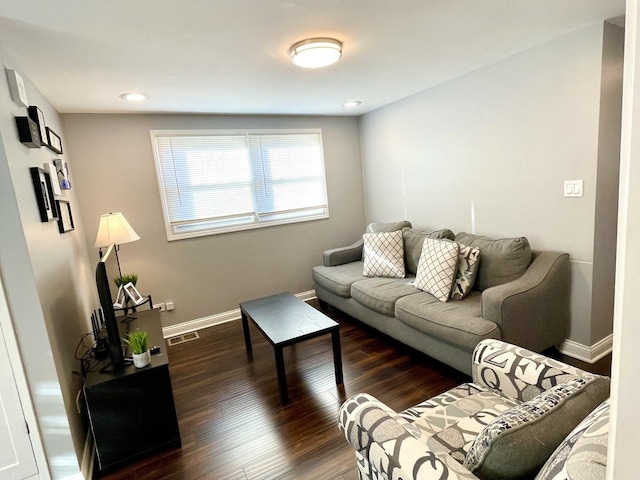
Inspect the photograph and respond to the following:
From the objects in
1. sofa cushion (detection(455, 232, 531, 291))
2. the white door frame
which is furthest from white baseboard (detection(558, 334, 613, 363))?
the white door frame

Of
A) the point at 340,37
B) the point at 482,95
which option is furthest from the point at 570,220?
the point at 340,37

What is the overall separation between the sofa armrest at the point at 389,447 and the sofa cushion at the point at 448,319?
110cm

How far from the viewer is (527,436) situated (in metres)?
0.90

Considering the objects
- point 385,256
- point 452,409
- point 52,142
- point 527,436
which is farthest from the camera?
point 385,256

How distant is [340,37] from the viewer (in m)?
2.00

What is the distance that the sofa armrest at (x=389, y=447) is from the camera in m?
0.96

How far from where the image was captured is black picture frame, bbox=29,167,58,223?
183cm

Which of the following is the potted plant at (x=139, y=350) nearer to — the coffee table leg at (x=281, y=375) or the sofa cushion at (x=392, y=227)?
the coffee table leg at (x=281, y=375)

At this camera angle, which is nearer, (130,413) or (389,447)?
(389,447)

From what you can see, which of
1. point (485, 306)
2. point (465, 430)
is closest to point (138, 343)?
point (465, 430)

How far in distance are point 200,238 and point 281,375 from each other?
197 cm

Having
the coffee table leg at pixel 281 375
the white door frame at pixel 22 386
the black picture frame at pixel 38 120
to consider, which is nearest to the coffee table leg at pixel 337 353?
the coffee table leg at pixel 281 375

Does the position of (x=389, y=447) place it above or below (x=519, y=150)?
below

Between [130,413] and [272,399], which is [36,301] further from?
[272,399]
